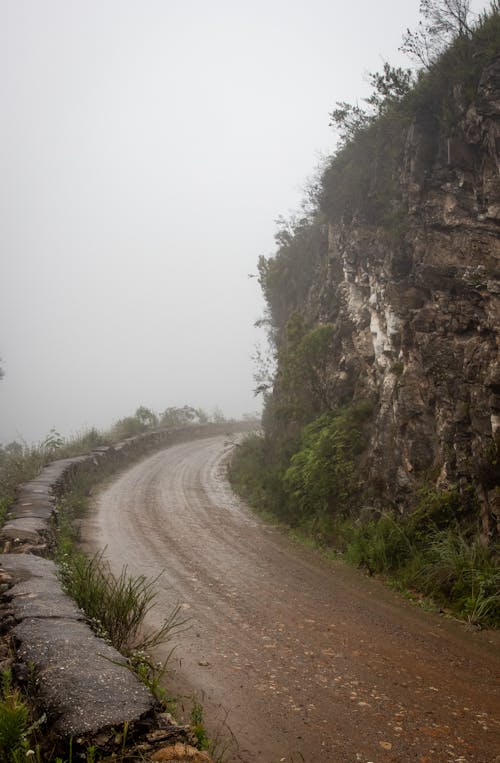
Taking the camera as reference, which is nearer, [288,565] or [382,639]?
[382,639]

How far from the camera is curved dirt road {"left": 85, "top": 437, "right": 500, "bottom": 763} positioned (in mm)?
4457

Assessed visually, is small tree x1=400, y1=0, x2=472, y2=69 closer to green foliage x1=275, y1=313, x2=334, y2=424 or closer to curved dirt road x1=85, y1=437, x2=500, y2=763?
green foliage x1=275, y1=313, x2=334, y2=424

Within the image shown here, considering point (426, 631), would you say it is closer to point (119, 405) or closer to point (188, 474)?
point (188, 474)

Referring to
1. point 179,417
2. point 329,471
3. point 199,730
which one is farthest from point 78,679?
point 179,417

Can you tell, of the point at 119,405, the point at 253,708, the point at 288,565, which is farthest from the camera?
the point at 119,405

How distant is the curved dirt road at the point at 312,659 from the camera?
14.6ft

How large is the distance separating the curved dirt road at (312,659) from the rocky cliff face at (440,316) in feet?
7.61

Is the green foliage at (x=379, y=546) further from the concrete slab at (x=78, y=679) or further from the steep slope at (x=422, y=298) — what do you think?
the concrete slab at (x=78, y=679)

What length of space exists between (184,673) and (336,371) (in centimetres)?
959

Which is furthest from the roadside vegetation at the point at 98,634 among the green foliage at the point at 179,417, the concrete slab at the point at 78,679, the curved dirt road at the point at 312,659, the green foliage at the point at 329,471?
the green foliage at the point at 179,417

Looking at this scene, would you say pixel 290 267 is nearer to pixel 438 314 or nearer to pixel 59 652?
pixel 438 314

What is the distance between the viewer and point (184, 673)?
18.3ft

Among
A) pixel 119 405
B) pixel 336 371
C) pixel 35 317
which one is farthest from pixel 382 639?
pixel 35 317

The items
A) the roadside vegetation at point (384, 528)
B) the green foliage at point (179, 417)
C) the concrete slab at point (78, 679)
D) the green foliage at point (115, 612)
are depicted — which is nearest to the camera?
the concrete slab at point (78, 679)
